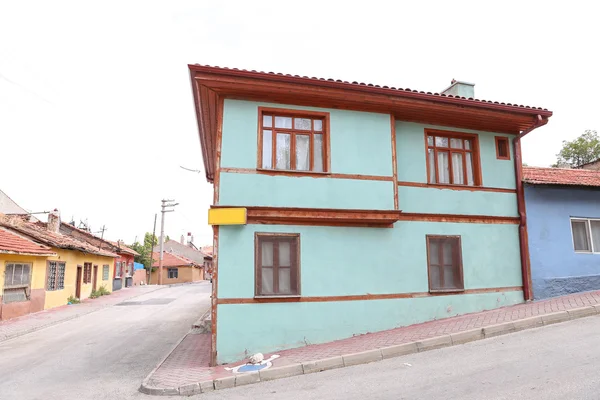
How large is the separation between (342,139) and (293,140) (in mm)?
1130

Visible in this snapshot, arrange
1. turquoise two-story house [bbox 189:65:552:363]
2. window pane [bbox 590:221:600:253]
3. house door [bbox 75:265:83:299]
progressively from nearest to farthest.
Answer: turquoise two-story house [bbox 189:65:552:363], window pane [bbox 590:221:600:253], house door [bbox 75:265:83:299]

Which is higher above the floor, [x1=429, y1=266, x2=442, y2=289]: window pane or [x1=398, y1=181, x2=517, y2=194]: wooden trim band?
[x1=398, y1=181, x2=517, y2=194]: wooden trim band

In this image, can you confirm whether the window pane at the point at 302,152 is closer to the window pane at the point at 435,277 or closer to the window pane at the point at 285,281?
the window pane at the point at 285,281

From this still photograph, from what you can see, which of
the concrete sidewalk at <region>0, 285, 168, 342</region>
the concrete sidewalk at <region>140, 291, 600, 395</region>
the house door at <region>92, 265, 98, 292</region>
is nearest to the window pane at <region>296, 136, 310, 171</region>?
the concrete sidewalk at <region>140, 291, 600, 395</region>

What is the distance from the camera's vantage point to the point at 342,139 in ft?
31.2

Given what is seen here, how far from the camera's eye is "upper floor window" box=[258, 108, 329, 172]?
30.2 feet

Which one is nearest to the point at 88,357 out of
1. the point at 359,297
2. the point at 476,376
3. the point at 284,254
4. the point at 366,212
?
the point at 284,254

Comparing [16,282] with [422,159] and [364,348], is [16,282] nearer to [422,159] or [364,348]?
[364,348]

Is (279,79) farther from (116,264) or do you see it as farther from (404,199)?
(116,264)

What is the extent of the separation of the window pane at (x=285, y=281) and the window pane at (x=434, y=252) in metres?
3.61

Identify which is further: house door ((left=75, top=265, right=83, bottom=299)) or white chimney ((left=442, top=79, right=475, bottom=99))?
house door ((left=75, top=265, right=83, bottom=299))

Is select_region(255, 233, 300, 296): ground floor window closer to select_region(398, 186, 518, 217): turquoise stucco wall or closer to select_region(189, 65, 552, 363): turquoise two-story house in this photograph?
select_region(189, 65, 552, 363): turquoise two-story house

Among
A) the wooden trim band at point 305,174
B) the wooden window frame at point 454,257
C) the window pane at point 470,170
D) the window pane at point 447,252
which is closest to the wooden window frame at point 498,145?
the window pane at point 470,170

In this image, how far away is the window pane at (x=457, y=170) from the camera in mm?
10812
